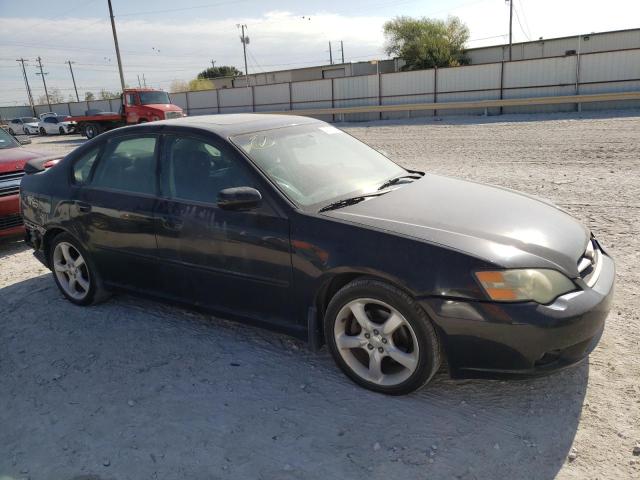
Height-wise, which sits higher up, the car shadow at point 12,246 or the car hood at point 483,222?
the car hood at point 483,222

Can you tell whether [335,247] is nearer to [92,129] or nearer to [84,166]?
[84,166]

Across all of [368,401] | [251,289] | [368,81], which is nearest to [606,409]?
[368,401]

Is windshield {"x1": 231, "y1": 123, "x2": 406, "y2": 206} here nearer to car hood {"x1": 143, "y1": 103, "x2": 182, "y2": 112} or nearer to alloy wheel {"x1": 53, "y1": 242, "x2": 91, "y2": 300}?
alloy wheel {"x1": 53, "y1": 242, "x2": 91, "y2": 300}

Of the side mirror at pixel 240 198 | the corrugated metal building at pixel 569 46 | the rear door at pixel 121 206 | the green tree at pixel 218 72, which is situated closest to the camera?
the side mirror at pixel 240 198

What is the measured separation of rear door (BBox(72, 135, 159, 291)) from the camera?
12.9ft

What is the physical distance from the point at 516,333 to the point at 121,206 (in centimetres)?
298

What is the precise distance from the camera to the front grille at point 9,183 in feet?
21.1

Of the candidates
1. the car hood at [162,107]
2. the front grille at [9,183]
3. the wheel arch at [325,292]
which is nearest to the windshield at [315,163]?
the wheel arch at [325,292]

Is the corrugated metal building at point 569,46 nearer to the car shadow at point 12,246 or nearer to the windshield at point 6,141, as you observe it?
the windshield at point 6,141

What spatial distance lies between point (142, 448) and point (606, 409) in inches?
97.5

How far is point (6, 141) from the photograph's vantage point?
8008 mm

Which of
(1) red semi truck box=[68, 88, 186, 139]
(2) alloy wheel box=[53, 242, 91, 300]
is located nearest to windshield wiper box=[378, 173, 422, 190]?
(2) alloy wheel box=[53, 242, 91, 300]

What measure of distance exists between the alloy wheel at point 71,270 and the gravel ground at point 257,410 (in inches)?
8.3

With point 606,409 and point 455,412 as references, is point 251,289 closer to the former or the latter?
point 455,412
